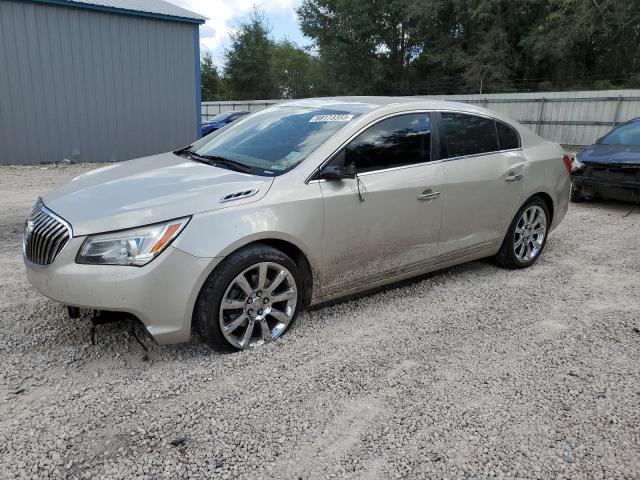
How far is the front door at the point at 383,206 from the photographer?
12.0 feet

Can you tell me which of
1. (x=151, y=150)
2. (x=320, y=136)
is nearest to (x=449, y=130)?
(x=320, y=136)

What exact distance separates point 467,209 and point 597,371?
1.65 meters

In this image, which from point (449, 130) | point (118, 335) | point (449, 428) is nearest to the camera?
point (449, 428)

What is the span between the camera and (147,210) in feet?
9.78

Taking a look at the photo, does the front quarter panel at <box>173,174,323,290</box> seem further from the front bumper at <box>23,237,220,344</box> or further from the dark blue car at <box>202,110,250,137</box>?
the dark blue car at <box>202,110,250,137</box>

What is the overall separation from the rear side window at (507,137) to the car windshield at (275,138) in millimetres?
1673

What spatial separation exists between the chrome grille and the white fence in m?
18.7

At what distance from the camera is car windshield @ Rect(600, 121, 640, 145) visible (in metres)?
8.32

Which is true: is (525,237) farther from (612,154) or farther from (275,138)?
(612,154)

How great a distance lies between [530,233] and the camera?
517 centimetres

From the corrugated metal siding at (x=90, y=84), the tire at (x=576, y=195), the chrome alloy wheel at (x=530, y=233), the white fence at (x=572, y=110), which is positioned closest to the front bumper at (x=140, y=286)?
the chrome alloy wheel at (x=530, y=233)

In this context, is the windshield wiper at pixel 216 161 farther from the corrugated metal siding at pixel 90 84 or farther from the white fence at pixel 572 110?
the white fence at pixel 572 110

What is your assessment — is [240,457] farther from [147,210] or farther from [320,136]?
[320,136]

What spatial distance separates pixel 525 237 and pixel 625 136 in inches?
188
